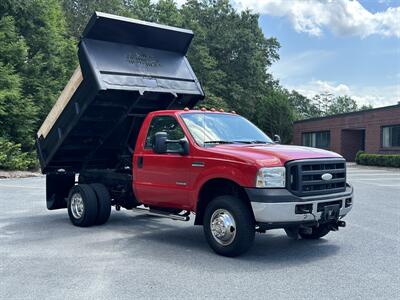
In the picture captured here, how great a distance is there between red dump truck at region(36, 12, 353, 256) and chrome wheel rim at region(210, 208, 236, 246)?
0.6 inches

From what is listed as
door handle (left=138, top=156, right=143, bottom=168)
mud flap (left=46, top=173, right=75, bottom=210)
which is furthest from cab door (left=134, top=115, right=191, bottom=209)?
mud flap (left=46, top=173, right=75, bottom=210)

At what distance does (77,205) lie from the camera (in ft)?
29.2

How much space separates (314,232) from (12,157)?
1849 cm

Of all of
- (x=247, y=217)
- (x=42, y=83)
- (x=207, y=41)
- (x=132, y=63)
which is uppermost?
(x=207, y=41)

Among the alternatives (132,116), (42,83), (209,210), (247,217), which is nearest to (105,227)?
(132,116)

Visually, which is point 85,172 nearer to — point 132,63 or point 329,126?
point 132,63

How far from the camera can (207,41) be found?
47.1 m

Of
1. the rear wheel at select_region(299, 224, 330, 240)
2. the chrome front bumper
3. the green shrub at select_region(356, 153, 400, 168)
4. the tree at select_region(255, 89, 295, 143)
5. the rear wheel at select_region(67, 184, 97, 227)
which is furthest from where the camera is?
the tree at select_region(255, 89, 295, 143)

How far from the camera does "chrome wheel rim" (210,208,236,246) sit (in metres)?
6.38

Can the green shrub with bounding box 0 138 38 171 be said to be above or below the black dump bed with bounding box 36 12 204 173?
below

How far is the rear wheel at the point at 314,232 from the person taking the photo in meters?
7.48

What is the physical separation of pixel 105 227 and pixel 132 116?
6.87 ft

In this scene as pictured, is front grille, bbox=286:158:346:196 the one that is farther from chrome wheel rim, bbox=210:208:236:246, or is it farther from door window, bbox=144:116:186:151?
door window, bbox=144:116:186:151

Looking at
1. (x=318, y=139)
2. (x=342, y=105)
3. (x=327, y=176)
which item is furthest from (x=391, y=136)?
(x=342, y=105)
